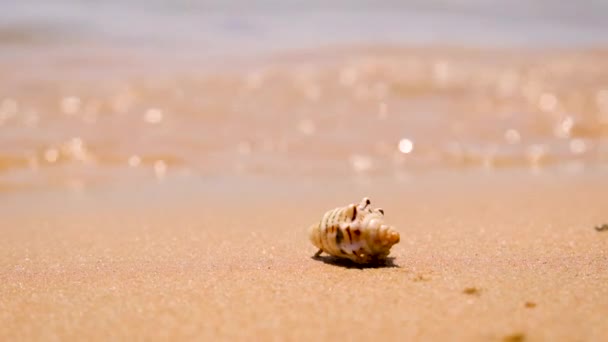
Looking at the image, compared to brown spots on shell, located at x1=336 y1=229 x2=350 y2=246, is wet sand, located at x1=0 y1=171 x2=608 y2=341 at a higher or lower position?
lower

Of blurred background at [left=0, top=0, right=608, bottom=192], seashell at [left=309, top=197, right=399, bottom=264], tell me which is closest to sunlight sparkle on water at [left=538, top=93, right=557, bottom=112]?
blurred background at [left=0, top=0, right=608, bottom=192]

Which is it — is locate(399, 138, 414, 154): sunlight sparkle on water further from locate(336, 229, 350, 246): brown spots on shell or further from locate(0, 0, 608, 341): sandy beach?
locate(336, 229, 350, 246): brown spots on shell

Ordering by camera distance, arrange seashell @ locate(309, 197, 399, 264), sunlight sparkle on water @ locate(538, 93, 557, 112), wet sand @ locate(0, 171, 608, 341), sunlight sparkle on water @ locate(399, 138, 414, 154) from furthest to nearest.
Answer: sunlight sparkle on water @ locate(538, 93, 557, 112), sunlight sparkle on water @ locate(399, 138, 414, 154), seashell @ locate(309, 197, 399, 264), wet sand @ locate(0, 171, 608, 341)

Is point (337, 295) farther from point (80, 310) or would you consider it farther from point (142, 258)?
point (142, 258)

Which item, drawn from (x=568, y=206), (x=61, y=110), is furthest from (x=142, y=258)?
(x=61, y=110)

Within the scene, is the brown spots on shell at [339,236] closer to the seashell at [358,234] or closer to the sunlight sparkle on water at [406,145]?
the seashell at [358,234]

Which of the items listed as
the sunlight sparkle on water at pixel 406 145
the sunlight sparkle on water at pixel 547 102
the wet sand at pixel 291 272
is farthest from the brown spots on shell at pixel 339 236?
the sunlight sparkle on water at pixel 547 102

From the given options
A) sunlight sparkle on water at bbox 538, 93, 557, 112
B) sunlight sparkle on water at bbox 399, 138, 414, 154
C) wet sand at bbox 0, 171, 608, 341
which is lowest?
wet sand at bbox 0, 171, 608, 341
